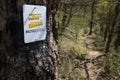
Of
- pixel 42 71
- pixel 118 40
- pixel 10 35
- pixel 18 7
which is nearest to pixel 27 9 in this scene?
pixel 18 7

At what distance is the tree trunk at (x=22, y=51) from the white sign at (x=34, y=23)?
0.11 ft

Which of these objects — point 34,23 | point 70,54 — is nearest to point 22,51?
point 34,23

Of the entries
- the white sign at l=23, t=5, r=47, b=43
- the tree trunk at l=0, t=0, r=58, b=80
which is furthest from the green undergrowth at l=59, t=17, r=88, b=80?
the white sign at l=23, t=5, r=47, b=43

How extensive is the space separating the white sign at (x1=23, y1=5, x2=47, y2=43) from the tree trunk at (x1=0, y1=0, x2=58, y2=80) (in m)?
0.03

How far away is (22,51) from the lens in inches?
67.3

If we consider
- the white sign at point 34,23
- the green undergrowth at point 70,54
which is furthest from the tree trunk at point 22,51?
the green undergrowth at point 70,54

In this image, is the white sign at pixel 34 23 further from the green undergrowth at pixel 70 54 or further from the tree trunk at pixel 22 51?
the green undergrowth at pixel 70 54

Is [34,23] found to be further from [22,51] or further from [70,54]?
[70,54]

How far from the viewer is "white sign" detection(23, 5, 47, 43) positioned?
1.65m

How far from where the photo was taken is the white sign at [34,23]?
1.65m

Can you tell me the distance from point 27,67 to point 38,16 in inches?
14.9

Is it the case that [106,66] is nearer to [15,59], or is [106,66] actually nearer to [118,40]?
[15,59]

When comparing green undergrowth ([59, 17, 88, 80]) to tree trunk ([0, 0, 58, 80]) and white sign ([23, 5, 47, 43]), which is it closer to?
tree trunk ([0, 0, 58, 80])

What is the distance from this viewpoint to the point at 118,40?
1279cm
